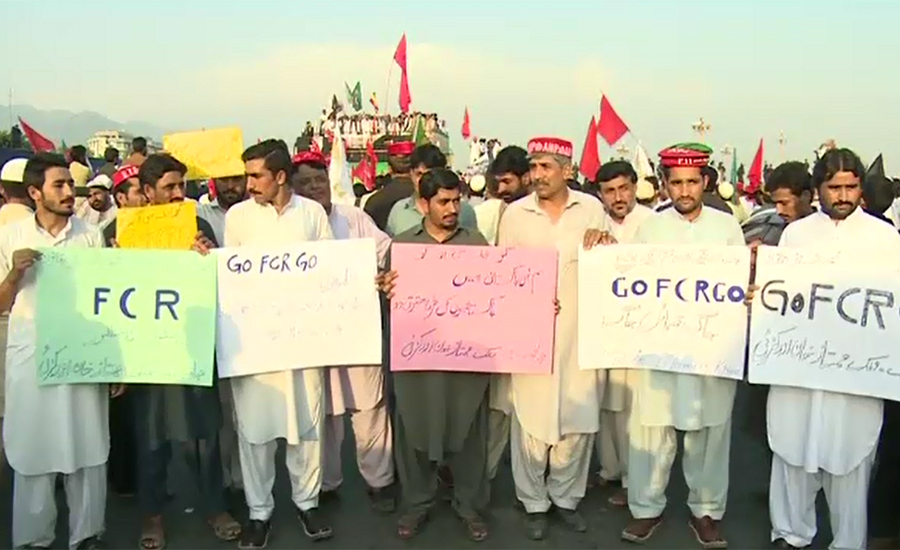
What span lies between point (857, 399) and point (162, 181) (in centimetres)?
373

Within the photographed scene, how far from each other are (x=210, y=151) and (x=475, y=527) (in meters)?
2.64

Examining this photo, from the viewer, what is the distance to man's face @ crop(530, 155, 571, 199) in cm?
424

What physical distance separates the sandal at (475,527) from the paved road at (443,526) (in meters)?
0.04

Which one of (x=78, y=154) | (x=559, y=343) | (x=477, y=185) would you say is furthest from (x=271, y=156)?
(x=78, y=154)

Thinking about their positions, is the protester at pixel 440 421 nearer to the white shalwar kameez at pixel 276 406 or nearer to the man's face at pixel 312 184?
the white shalwar kameez at pixel 276 406

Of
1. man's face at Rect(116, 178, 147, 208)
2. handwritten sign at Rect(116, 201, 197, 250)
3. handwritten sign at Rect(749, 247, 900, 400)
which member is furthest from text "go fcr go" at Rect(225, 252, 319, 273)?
handwritten sign at Rect(749, 247, 900, 400)

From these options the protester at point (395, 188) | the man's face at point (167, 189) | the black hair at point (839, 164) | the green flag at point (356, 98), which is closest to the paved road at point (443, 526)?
the man's face at point (167, 189)

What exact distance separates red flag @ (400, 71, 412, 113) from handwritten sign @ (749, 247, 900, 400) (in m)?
11.0

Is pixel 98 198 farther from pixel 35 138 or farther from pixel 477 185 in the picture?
pixel 477 185

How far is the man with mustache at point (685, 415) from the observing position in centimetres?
414

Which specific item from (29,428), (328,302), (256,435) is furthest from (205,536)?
(328,302)

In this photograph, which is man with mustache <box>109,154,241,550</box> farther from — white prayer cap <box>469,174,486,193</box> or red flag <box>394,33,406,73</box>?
red flag <box>394,33,406,73</box>

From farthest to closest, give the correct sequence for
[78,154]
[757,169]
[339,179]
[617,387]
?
[757,169] < [339,179] < [78,154] < [617,387]

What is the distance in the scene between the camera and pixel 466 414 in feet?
14.1
